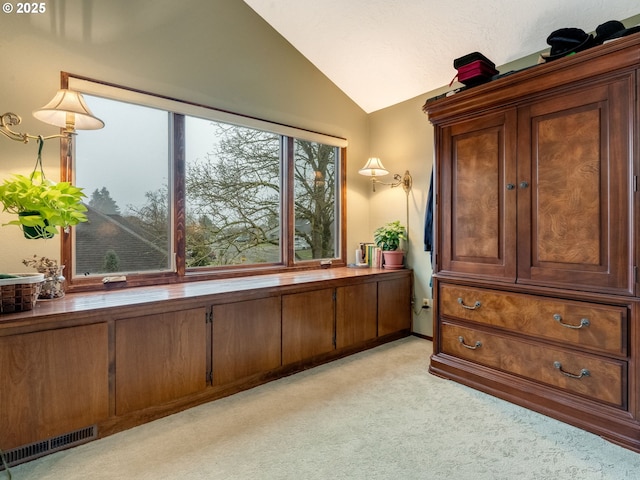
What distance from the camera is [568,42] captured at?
82.4 inches

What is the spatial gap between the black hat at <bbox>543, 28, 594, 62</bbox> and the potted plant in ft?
6.47

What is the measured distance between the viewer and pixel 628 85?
72.3 inches

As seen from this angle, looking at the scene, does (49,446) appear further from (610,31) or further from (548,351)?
(610,31)

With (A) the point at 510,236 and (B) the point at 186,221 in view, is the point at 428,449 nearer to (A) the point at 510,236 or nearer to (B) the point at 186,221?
(A) the point at 510,236

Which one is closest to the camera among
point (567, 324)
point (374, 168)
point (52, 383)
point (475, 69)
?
point (52, 383)

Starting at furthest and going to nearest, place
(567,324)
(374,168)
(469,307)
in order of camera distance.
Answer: (374,168)
(469,307)
(567,324)

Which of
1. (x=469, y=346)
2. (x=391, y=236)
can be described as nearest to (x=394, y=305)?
(x=391, y=236)

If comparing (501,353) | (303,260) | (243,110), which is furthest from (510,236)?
(243,110)

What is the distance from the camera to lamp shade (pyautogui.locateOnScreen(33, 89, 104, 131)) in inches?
77.1

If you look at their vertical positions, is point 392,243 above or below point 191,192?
below

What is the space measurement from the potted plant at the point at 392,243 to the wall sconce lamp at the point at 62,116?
8.77 feet

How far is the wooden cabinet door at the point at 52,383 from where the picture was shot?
1676mm

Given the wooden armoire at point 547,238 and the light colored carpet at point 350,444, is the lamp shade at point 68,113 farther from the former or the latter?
the wooden armoire at point 547,238

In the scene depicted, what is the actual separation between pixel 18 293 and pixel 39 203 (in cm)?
47
